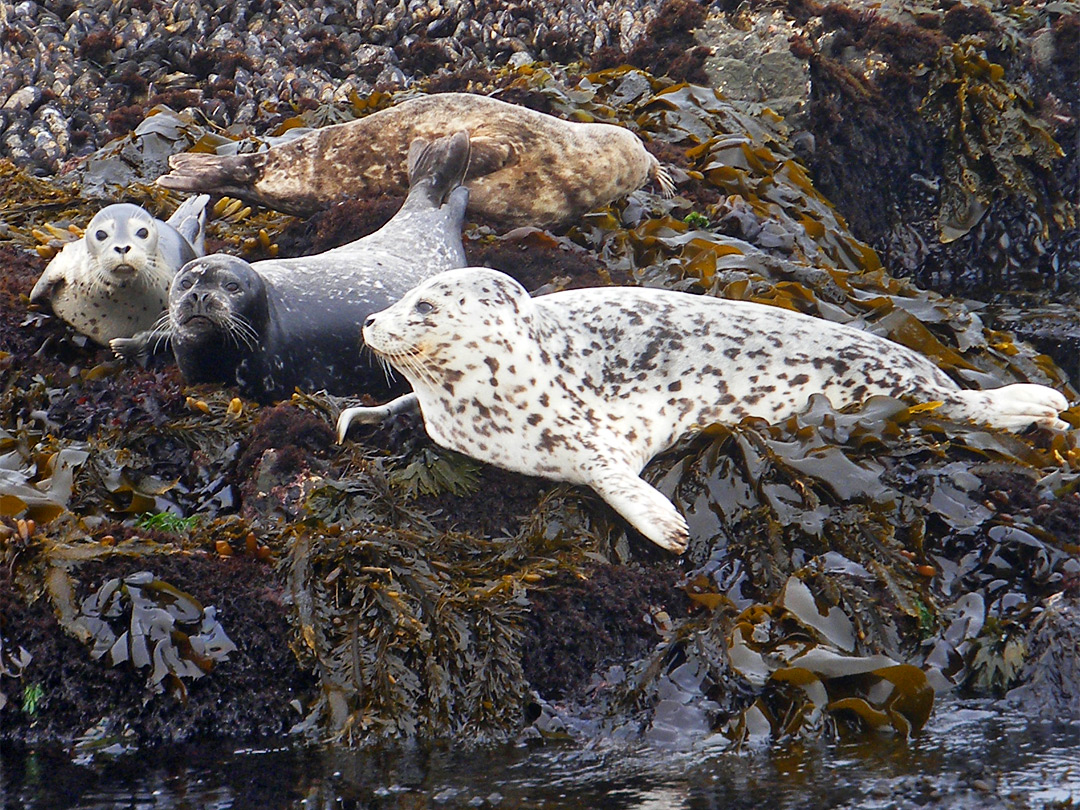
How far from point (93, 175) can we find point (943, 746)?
18.5ft

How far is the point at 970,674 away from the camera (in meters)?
3.66

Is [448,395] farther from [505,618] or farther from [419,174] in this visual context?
A: [419,174]

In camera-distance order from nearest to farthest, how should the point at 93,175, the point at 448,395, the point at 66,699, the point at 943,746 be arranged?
the point at 943,746
the point at 66,699
the point at 448,395
the point at 93,175

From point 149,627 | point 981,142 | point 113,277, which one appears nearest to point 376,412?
point 149,627

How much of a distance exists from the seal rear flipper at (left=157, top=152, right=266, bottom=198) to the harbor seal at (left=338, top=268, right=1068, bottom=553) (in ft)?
8.23

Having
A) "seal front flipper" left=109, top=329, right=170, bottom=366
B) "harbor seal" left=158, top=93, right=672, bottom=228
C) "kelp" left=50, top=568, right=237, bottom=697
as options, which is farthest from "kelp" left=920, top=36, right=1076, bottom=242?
"kelp" left=50, top=568, right=237, bottom=697

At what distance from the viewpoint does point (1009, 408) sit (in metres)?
4.51

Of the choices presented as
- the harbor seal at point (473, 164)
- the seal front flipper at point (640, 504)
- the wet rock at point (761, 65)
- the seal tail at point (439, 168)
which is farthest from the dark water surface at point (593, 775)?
the wet rock at point (761, 65)

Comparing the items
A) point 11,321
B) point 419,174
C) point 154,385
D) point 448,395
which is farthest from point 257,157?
point 448,395

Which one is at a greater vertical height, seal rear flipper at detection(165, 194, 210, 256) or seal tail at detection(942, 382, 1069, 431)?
seal rear flipper at detection(165, 194, 210, 256)

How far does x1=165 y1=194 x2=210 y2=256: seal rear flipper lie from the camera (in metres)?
6.04

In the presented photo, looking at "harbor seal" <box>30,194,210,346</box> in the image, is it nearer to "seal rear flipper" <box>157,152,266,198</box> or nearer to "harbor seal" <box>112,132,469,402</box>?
"harbor seal" <box>112,132,469,402</box>

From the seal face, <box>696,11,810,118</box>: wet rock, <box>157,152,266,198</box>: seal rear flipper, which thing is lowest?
the seal face

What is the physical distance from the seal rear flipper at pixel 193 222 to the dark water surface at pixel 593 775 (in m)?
3.12
